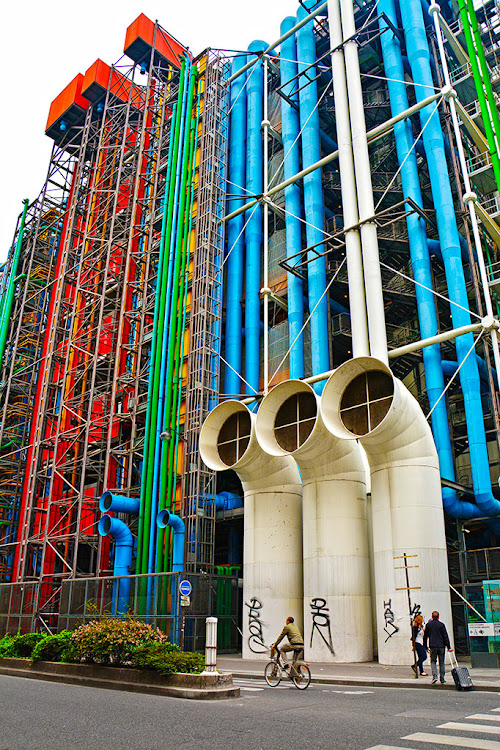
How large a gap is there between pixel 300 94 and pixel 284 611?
2701 cm

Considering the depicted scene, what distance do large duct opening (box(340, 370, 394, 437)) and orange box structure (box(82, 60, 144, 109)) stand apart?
3207cm

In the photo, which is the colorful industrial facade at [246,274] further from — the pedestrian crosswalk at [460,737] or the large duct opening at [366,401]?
the pedestrian crosswalk at [460,737]

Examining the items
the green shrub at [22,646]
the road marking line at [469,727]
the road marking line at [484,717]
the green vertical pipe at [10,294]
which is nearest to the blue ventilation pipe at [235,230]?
the green shrub at [22,646]

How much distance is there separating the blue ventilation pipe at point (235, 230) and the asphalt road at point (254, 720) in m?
20.8

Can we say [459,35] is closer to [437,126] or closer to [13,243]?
[437,126]

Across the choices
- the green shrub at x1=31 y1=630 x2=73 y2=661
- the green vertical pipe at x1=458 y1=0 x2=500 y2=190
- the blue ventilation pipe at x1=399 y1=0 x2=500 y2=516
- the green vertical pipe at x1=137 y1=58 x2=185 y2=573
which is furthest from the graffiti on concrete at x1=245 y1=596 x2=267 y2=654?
the green vertical pipe at x1=458 y1=0 x2=500 y2=190

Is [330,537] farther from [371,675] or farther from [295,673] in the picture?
[295,673]

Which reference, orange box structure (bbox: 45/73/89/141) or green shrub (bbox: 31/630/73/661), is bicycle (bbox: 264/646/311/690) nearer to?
green shrub (bbox: 31/630/73/661)

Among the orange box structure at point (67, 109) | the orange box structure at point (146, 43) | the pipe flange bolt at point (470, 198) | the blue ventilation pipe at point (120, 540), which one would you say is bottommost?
the blue ventilation pipe at point (120, 540)

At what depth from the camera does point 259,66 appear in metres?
38.0

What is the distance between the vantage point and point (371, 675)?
51.9ft

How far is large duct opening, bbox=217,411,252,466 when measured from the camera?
2448 centimetres

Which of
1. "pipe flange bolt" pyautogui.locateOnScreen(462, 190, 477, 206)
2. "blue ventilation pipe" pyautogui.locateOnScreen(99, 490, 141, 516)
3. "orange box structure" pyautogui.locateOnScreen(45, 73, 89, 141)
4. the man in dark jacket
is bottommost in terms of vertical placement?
the man in dark jacket

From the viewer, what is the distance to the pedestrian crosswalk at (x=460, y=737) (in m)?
7.12
